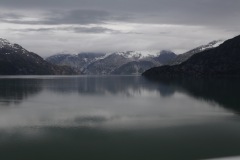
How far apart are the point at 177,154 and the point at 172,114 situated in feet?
130

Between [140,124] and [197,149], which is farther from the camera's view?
[140,124]

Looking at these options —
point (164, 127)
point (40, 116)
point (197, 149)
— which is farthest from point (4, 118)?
point (197, 149)

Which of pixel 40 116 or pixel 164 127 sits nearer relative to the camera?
pixel 164 127

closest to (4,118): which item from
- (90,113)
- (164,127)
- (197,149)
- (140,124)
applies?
(90,113)

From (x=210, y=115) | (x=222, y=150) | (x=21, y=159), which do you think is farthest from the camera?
(x=210, y=115)

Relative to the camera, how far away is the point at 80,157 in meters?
46.3

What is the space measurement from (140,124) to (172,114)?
19.2 metres

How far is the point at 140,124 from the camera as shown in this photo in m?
70.5

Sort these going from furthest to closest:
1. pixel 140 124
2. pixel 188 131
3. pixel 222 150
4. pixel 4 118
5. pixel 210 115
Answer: pixel 210 115, pixel 4 118, pixel 140 124, pixel 188 131, pixel 222 150

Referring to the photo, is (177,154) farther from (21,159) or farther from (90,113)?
(90,113)

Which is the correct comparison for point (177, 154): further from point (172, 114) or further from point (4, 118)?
point (4, 118)

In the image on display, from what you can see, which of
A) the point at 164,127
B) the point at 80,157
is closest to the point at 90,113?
the point at 164,127

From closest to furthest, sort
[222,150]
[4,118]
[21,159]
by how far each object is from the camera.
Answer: [21,159] < [222,150] < [4,118]

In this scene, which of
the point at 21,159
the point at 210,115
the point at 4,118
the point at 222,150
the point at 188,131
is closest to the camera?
the point at 21,159
